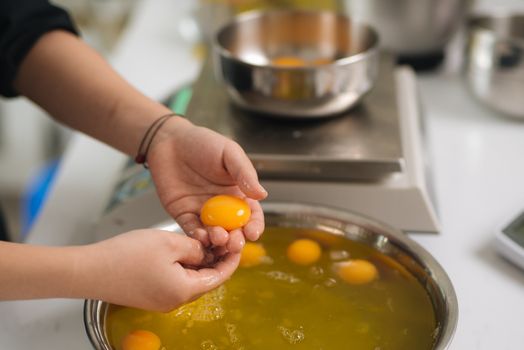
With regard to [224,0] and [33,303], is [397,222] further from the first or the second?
[224,0]

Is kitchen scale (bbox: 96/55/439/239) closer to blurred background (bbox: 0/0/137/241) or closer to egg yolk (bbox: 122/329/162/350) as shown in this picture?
egg yolk (bbox: 122/329/162/350)

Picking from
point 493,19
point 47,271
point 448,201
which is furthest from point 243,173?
point 493,19

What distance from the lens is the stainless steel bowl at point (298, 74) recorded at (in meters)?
1.27

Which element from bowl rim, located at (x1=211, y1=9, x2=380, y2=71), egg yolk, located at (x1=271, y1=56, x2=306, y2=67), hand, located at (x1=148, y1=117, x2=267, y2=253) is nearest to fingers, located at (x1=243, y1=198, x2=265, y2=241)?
hand, located at (x1=148, y1=117, x2=267, y2=253)

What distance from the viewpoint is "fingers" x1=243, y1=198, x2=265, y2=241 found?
38.1 inches

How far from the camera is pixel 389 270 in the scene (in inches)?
41.8

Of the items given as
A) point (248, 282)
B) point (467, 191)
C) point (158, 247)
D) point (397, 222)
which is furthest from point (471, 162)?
point (158, 247)

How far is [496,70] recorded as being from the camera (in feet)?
5.09

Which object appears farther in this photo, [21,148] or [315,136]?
[21,148]

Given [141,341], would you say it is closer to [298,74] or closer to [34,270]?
[34,270]

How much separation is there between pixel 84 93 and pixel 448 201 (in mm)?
706

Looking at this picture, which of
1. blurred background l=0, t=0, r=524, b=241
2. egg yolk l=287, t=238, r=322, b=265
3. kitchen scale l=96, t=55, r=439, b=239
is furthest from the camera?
blurred background l=0, t=0, r=524, b=241

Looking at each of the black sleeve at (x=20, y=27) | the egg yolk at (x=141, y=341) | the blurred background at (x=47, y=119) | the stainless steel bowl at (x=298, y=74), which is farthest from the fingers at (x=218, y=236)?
the blurred background at (x=47, y=119)

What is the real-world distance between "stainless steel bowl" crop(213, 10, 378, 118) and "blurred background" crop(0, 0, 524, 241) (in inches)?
10.1
